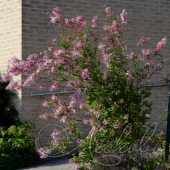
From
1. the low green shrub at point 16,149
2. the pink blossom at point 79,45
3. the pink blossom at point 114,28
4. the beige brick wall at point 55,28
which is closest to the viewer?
the pink blossom at point 79,45

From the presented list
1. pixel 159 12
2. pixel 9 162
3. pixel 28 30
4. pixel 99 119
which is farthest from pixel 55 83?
pixel 159 12

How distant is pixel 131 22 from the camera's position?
24.2ft

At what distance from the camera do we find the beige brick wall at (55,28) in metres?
6.70

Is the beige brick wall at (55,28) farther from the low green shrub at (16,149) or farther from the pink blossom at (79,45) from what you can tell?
the pink blossom at (79,45)

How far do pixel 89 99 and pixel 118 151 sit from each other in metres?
1.00

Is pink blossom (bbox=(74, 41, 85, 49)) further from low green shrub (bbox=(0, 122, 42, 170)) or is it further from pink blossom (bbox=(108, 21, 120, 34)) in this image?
→ low green shrub (bbox=(0, 122, 42, 170))

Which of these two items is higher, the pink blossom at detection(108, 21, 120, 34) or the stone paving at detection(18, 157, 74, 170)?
the pink blossom at detection(108, 21, 120, 34)

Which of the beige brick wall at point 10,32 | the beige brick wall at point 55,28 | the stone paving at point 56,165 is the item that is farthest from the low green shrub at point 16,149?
the beige brick wall at point 10,32

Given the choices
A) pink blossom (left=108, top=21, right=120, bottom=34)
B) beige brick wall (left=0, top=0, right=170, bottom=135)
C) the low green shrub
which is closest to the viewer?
pink blossom (left=108, top=21, right=120, bottom=34)

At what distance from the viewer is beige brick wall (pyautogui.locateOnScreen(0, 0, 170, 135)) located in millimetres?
6703

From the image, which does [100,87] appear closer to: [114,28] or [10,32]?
[114,28]

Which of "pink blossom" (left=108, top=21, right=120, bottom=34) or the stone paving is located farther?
the stone paving

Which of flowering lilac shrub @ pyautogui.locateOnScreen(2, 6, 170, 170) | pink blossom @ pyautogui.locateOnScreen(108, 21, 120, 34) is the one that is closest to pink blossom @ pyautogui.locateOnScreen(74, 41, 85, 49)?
flowering lilac shrub @ pyautogui.locateOnScreen(2, 6, 170, 170)

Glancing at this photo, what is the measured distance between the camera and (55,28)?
6.93 metres
